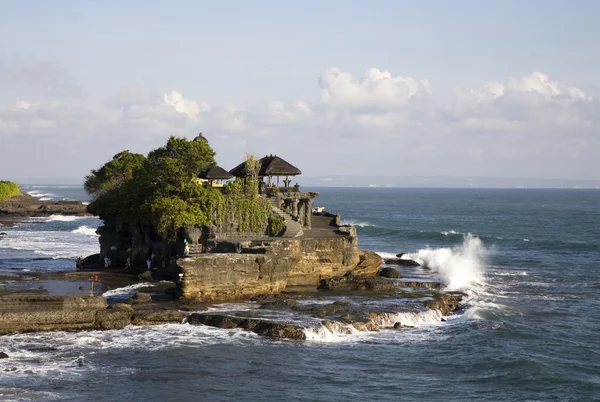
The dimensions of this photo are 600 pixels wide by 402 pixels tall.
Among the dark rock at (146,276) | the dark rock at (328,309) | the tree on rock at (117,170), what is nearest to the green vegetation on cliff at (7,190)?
the tree on rock at (117,170)

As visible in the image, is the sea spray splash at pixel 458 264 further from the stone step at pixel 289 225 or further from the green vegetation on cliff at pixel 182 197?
the green vegetation on cliff at pixel 182 197

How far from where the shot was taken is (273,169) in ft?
171

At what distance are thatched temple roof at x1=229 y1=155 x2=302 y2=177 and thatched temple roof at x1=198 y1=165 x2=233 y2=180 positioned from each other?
6.17ft

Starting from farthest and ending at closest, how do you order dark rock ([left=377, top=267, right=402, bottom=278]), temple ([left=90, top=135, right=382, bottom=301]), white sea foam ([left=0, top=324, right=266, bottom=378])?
dark rock ([left=377, top=267, right=402, bottom=278]) → temple ([left=90, top=135, right=382, bottom=301]) → white sea foam ([left=0, top=324, right=266, bottom=378])

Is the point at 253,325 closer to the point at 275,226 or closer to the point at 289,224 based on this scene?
the point at 275,226

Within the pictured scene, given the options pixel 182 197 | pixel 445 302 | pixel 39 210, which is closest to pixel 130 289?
pixel 182 197

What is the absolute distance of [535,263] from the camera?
6009 centimetres

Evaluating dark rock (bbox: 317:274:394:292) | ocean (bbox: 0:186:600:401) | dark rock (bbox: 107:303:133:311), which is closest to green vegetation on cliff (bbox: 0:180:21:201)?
dark rock (bbox: 317:274:394:292)

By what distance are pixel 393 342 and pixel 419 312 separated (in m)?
4.99

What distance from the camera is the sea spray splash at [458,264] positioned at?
48156mm

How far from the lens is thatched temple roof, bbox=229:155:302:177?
171 ft

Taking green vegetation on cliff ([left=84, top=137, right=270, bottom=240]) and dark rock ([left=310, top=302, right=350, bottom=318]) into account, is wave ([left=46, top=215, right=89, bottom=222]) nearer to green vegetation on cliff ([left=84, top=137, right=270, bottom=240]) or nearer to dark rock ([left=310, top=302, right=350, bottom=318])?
green vegetation on cliff ([left=84, top=137, right=270, bottom=240])

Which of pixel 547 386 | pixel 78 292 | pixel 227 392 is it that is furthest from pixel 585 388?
pixel 78 292

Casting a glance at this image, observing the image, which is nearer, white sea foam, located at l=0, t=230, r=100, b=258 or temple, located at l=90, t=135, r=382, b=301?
temple, located at l=90, t=135, r=382, b=301
